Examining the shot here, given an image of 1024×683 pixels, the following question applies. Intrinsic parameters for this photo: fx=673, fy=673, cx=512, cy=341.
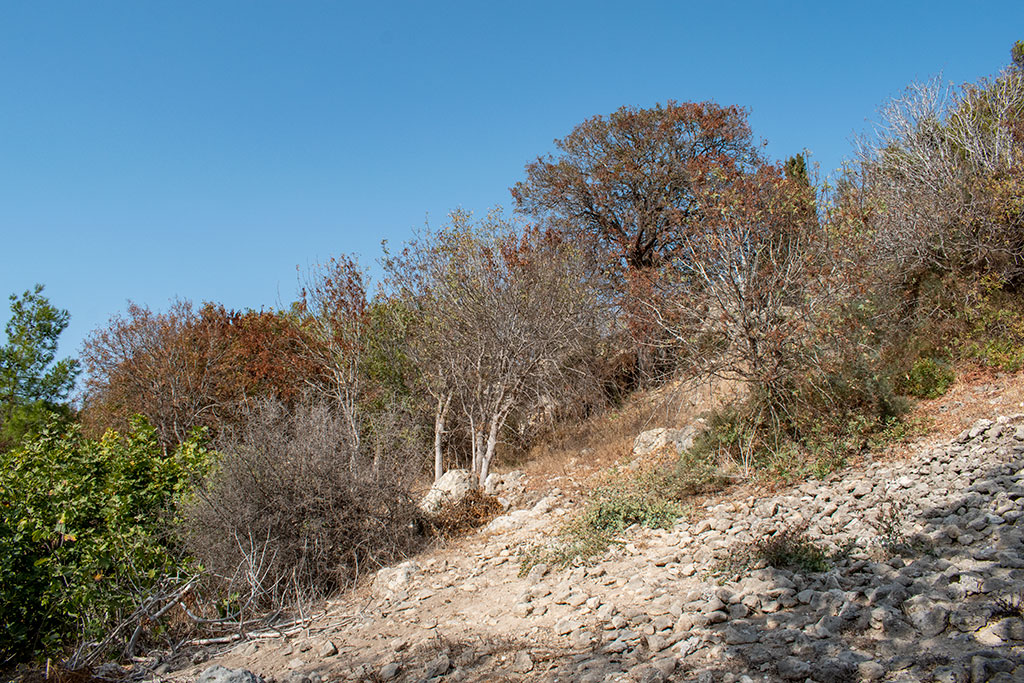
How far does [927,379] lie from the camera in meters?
9.36

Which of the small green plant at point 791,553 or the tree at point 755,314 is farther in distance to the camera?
the tree at point 755,314

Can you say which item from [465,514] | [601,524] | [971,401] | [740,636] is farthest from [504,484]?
[740,636]

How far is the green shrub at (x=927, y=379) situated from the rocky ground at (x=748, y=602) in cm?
181

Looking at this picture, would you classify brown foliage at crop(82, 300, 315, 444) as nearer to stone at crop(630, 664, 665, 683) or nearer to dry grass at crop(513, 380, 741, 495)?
dry grass at crop(513, 380, 741, 495)

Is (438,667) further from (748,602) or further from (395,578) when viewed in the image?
(395,578)

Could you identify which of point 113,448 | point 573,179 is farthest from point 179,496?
point 573,179

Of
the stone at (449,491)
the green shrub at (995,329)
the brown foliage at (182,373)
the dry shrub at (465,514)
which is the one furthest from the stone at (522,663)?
the brown foliage at (182,373)

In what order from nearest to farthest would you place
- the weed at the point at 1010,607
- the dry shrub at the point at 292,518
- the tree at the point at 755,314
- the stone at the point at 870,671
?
the stone at the point at 870,671
the weed at the point at 1010,607
the dry shrub at the point at 292,518
the tree at the point at 755,314

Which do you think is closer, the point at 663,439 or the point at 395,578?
the point at 395,578

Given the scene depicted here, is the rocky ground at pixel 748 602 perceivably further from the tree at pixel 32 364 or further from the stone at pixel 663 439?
the tree at pixel 32 364

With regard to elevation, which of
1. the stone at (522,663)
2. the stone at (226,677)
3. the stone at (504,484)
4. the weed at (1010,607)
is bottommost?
the weed at (1010,607)

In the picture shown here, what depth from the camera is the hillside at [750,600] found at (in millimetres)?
3861

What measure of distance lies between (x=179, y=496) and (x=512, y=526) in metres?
4.22

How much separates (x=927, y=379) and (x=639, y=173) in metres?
11.5
